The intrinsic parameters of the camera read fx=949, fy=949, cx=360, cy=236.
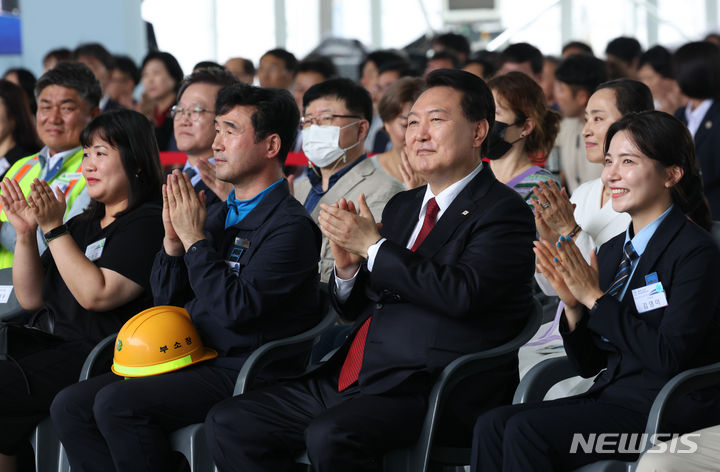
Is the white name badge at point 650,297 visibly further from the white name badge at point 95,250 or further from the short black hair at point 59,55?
the short black hair at point 59,55

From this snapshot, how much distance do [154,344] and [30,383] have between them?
63 centimetres

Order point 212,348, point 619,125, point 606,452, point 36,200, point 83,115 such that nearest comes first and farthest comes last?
1. point 606,452
2. point 619,125
3. point 212,348
4. point 36,200
5. point 83,115

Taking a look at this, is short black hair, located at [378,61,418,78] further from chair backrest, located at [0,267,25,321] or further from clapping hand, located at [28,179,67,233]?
clapping hand, located at [28,179,67,233]

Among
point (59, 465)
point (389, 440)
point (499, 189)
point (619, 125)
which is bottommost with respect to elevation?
point (59, 465)

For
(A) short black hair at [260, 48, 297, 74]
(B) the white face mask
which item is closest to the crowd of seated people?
(B) the white face mask

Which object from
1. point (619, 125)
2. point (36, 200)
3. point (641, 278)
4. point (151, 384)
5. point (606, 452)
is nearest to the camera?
point (606, 452)

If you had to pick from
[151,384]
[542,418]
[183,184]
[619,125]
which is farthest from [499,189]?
[151,384]

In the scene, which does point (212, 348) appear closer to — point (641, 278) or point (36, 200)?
point (36, 200)

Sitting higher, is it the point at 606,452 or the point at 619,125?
the point at 619,125

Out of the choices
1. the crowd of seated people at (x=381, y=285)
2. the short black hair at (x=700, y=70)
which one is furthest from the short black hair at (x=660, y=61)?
the crowd of seated people at (x=381, y=285)

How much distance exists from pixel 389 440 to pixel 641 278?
0.81 meters

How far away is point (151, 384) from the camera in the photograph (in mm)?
2988

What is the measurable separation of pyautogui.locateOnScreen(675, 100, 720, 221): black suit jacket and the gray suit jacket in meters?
1.89

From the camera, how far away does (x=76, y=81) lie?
4.66 metres
